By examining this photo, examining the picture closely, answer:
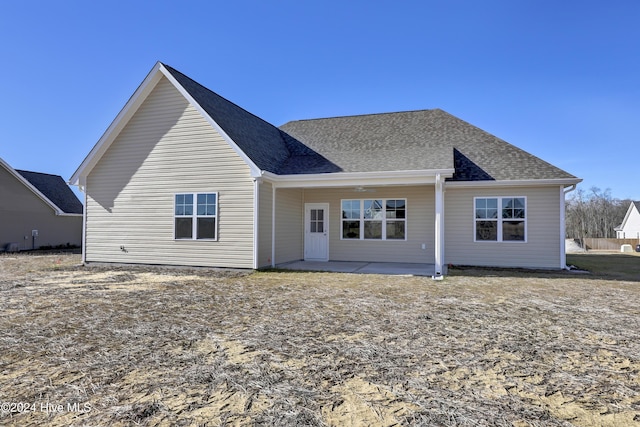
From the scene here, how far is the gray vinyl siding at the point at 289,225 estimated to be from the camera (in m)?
12.3

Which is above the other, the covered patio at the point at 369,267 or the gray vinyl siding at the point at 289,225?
the gray vinyl siding at the point at 289,225

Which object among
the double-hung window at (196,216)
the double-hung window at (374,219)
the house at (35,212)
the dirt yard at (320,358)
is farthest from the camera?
the house at (35,212)

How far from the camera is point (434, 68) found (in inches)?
586

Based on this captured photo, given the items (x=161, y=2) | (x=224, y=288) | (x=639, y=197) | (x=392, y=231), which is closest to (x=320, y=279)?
(x=224, y=288)

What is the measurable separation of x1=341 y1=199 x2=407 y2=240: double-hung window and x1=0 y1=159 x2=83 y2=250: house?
63.4 feet

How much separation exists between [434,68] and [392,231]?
7.16 meters

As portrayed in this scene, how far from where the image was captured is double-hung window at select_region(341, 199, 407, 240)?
13141mm

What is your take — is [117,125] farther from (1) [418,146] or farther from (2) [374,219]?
(1) [418,146]

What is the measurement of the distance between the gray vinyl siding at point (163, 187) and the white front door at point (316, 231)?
3591 millimetres

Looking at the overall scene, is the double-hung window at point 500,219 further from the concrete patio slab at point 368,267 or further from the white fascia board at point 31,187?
the white fascia board at point 31,187

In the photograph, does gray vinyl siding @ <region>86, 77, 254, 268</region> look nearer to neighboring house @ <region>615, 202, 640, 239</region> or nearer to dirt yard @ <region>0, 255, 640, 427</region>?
dirt yard @ <region>0, 255, 640, 427</region>

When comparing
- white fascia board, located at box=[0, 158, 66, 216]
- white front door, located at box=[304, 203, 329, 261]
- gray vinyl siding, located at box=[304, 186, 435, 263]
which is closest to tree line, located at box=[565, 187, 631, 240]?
gray vinyl siding, located at box=[304, 186, 435, 263]

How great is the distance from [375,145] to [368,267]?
4.97 meters

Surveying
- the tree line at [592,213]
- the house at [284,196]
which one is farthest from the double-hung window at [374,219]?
the tree line at [592,213]
